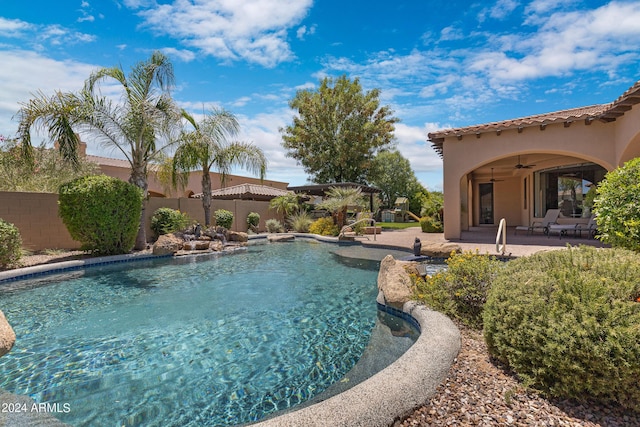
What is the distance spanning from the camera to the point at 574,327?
8.12 ft

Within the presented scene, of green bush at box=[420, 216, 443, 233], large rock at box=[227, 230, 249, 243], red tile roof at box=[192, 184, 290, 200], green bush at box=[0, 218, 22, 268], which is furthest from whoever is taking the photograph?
red tile roof at box=[192, 184, 290, 200]

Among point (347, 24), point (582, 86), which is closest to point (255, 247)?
point (347, 24)

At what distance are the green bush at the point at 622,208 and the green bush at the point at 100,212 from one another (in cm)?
1315

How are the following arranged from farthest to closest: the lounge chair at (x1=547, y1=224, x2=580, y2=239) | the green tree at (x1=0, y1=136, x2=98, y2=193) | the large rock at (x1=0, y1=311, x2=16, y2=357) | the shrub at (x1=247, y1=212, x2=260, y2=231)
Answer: the shrub at (x1=247, y1=212, x2=260, y2=231), the green tree at (x1=0, y1=136, x2=98, y2=193), the lounge chair at (x1=547, y1=224, x2=580, y2=239), the large rock at (x1=0, y1=311, x2=16, y2=357)

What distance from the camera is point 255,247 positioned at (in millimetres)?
14688

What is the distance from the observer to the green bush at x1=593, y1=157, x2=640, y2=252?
17.0 ft

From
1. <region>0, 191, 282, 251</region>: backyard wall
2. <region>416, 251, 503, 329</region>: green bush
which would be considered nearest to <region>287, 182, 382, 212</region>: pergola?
<region>0, 191, 282, 251</region>: backyard wall

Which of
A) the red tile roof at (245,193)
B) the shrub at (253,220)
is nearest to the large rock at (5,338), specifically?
the shrub at (253,220)

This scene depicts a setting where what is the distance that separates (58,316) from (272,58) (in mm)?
12368

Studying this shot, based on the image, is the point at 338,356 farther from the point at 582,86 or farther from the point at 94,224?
the point at 582,86

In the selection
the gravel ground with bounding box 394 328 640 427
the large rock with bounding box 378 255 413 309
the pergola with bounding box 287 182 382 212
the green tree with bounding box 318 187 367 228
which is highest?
the pergola with bounding box 287 182 382 212

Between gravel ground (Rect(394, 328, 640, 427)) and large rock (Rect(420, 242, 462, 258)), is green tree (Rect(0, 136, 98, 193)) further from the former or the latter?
gravel ground (Rect(394, 328, 640, 427))

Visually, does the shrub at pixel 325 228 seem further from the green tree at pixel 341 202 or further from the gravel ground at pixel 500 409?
the gravel ground at pixel 500 409

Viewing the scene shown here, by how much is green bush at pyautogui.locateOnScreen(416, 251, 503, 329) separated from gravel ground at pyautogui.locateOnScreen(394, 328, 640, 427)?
160 cm
